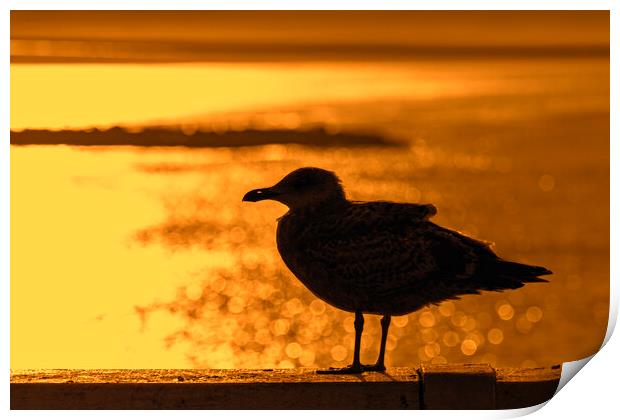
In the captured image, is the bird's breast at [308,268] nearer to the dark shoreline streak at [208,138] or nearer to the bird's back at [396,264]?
the bird's back at [396,264]

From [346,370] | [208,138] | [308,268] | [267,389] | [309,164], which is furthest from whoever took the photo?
[208,138]

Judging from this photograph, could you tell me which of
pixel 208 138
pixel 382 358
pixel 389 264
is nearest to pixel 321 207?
pixel 389 264

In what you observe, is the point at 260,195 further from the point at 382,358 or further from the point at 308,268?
the point at 382,358

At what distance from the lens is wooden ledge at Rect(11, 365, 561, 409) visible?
14.9 feet

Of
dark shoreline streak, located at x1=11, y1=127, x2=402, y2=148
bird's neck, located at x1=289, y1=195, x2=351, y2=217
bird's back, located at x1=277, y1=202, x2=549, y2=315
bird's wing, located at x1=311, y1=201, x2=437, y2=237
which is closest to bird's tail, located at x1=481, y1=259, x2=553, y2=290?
bird's back, located at x1=277, y1=202, x2=549, y2=315

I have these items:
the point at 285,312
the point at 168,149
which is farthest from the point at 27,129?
the point at 285,312

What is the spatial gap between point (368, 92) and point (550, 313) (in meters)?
1.14

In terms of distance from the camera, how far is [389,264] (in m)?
4.88

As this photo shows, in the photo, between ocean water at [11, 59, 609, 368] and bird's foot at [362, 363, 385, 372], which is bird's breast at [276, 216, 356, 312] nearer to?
bird's foot at [362, 363, 385, 372]

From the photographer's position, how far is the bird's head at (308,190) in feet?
16.6

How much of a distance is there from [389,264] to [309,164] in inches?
42.2

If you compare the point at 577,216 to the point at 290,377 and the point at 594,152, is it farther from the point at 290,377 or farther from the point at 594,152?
the point at 290,377

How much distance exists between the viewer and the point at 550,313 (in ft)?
18.1

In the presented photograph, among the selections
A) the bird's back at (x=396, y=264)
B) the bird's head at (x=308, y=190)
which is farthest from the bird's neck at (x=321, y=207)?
the bird's back at (x=396, y=264)
